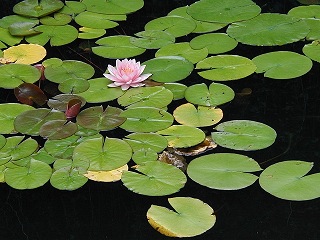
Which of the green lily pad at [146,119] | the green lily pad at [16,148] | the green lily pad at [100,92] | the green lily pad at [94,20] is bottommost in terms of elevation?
the green lily pad at [16,148]

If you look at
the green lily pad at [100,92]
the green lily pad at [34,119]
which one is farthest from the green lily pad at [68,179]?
the green lily pad at [100,92]

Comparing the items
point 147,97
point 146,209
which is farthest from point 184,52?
point 146,209

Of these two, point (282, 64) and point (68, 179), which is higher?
point (282, 64)

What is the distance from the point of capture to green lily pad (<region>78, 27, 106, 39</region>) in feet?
9.34

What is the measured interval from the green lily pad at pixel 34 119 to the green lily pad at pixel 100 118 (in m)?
0.07

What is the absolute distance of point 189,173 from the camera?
203 cm

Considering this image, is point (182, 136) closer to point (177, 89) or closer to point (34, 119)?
point (177, 89)

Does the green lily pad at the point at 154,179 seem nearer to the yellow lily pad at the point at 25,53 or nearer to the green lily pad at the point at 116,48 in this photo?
the green lily pad at the point at 116,48

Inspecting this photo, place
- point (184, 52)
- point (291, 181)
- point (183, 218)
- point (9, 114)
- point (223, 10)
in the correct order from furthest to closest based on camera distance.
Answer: point (223, 10), point (184, 52), point (9, 114), point (291, 181), point (183, 218)

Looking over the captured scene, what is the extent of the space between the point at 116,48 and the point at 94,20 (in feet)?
0.98

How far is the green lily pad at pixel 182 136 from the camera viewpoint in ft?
7.04

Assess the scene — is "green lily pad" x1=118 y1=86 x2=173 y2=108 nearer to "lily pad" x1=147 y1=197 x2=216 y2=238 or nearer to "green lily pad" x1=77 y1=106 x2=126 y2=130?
"green lily pad" x1=77 y1=106 x2=126 y2=130

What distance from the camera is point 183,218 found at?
186 centimetres

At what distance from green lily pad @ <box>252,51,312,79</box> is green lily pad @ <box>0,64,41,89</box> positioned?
2.79 ft
